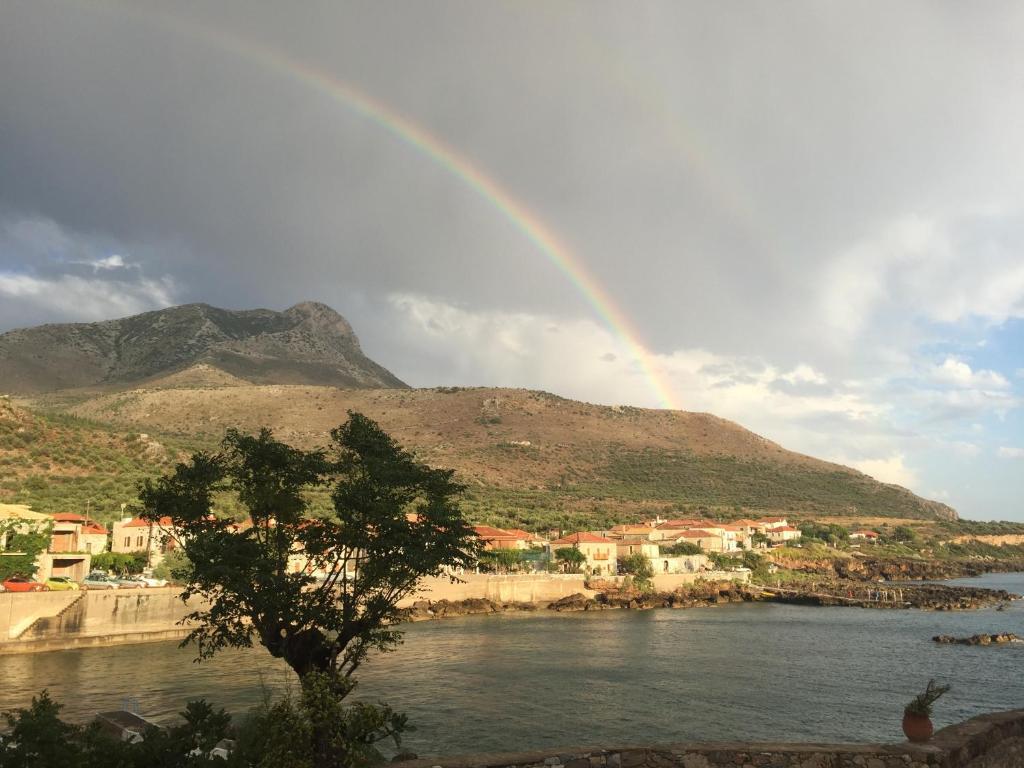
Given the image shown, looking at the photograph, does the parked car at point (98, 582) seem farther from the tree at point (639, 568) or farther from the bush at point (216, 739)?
the tree at point (639, 568)

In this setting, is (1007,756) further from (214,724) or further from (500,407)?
(500,407)

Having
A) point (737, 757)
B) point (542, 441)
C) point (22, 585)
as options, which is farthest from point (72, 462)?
point (542, 441)

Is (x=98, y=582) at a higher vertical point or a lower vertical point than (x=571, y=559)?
higher

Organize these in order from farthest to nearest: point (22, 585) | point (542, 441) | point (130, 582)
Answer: point (542, 441)
point (130, 582)
point (22, 585)

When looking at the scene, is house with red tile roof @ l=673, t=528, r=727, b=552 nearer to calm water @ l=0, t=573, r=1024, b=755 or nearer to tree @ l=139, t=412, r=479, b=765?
calm water @ l=0, t=573, r=1024, b=755

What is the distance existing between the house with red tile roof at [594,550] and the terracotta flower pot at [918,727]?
71.9 metres

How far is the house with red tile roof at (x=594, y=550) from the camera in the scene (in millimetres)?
83375

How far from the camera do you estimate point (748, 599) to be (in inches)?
3292

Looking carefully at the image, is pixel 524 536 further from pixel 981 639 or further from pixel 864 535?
pixel 864 535

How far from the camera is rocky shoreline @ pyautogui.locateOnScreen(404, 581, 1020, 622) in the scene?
66.1 meters

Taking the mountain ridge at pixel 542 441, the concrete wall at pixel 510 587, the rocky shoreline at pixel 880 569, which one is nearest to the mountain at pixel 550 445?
the mountain ridge at pixel 542 441

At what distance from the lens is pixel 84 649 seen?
42094mm

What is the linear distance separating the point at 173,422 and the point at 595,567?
9121cm

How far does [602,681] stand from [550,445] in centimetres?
11464
